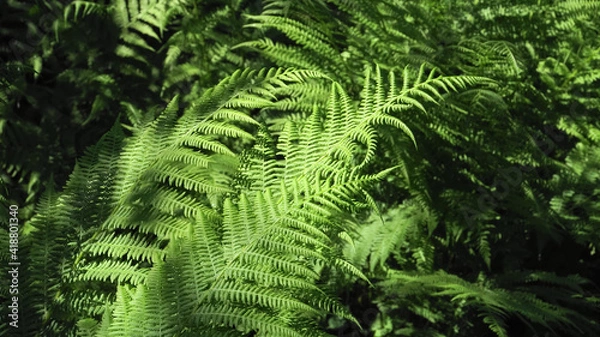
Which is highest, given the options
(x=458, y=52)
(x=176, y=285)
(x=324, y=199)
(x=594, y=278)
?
(x=458, y=52)

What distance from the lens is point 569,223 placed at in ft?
7.08

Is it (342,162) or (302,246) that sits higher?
(342,162)

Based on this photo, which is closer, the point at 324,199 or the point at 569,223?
the point at 324,199

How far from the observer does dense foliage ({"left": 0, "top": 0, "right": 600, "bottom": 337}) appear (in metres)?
1.17

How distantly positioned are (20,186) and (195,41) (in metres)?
0.95

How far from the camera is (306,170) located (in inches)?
51.4

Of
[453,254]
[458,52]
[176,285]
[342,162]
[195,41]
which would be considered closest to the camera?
[176,285]

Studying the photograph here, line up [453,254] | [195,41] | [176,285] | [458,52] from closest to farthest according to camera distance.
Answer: [176,285], [458,52], [453,254], [195,41]

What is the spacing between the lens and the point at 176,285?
109 cm

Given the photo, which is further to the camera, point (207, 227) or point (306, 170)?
point (306, 170)

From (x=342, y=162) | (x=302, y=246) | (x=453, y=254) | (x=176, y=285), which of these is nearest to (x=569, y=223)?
(x=453, y=254)

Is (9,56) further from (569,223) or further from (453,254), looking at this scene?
(569,223)

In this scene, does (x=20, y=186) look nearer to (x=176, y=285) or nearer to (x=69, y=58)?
(x=69, y=58)

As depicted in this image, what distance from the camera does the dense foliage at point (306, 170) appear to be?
1.17 m
